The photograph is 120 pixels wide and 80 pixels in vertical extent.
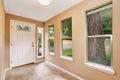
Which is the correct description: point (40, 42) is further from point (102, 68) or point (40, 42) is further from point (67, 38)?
point (102, 68)

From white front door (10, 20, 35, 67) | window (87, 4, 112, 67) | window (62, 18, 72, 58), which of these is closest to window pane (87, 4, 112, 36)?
window (87, 4, 112, 67)

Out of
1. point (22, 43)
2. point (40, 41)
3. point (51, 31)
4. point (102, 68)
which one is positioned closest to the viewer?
point (102, 68)

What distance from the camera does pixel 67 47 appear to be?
11.2ft

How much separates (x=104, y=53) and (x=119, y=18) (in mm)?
817

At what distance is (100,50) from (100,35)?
358mm

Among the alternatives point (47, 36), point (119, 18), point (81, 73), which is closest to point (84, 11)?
point (119, 18)

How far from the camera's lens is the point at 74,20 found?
2.86 meters

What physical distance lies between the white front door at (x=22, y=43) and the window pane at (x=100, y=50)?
2.92 m

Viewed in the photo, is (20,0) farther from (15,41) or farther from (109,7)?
(109,7)

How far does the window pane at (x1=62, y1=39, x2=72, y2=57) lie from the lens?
10.6ft

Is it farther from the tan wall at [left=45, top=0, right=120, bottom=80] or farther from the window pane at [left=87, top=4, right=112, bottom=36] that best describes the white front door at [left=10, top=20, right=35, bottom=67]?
the window pane at [left=87, top=4, right=112, bottom=36]

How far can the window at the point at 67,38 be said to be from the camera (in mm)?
3217

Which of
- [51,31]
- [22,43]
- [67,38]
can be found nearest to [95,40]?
[67,38]

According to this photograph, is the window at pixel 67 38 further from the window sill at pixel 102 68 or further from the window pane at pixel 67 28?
the window sill at pixel 102 68
